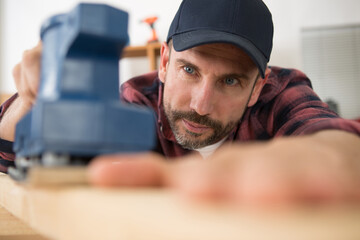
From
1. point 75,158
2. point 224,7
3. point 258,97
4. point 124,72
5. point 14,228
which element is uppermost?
point 224,7

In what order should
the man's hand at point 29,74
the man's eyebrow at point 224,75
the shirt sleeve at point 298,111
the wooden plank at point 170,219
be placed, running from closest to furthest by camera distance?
the wooden plank at point 170,219 < the man's hand at point 29,74 < the shirt sleeve at point 298,111 < the man's eyebrow at point 224,75

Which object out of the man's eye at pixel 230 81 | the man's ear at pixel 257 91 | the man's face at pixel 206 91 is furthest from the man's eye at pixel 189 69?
the man's ear at pixel 257 91

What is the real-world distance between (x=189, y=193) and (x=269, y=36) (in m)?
0.99

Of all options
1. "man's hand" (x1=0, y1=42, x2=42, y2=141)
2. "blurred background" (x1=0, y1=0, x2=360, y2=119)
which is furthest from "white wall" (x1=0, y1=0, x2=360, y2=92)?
"man's hand" (x1=0, y1=42, x2=42, y2=141)

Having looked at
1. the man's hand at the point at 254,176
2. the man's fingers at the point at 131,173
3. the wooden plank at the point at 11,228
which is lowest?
the wooden plank at the point at 11,228

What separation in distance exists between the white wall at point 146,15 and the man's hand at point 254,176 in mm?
3509

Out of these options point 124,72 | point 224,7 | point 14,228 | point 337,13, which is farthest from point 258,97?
point 337,13

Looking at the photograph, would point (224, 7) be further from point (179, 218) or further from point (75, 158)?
point (179, 218)

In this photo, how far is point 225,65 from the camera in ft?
3.16

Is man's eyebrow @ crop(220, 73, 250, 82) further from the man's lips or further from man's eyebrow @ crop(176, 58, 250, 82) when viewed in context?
the man's lips

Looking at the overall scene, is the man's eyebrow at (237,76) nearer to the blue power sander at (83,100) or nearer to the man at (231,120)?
the man at (231,120)

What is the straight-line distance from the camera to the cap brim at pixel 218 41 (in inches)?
37.3

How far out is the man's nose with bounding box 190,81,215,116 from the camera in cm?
97

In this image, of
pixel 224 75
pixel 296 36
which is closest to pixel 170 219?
pixel 224 75
